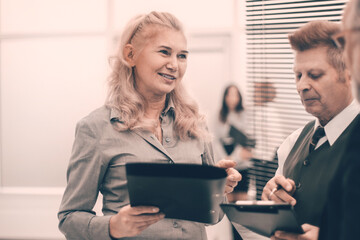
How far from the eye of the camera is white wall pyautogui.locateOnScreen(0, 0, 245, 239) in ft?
15.2

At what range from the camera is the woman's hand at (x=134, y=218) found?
1232 mm

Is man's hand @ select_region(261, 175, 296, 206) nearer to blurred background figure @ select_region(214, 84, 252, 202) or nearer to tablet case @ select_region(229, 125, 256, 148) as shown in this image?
blurred background figure @ select_region(214, 84, 252, 202)

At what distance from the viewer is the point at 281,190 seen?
4.60 feet

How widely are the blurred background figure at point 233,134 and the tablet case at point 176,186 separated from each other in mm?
2593

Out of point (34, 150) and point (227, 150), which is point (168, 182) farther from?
point (34, 150)

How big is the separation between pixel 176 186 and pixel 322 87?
2.11ft

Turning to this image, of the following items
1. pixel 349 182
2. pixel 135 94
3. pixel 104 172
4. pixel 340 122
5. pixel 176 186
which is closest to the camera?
pixel 349 182

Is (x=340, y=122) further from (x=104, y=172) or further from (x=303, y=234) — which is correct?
(x=104, y=172)

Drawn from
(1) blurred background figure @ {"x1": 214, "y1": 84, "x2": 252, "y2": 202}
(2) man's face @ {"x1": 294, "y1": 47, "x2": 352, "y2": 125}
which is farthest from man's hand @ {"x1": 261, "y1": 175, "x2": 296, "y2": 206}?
(1) blurred background figure @ {"x1": 214, "y1": 84, "x2": 252, "y2": 202}

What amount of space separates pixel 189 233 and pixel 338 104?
72cm

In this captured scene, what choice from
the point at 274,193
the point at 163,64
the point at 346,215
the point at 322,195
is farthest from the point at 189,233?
the point at 346,215

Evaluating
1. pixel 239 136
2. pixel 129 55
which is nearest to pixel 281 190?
pixel 129 55

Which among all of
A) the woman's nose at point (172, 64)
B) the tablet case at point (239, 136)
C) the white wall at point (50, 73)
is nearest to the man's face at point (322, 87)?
the woman's nose at point (172, 64)

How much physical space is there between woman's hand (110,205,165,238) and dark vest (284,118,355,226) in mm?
481
